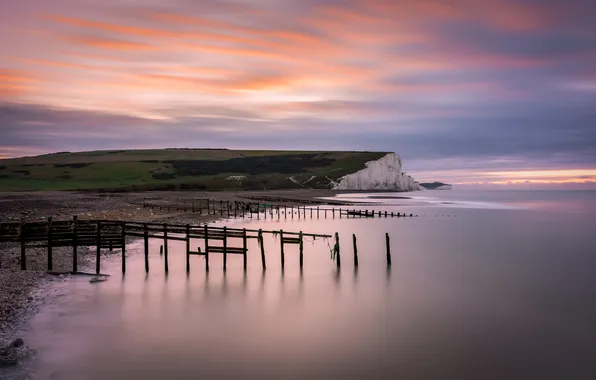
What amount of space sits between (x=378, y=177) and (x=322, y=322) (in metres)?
162

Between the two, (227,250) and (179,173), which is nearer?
(227,250)

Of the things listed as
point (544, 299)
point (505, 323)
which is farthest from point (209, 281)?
point (544, 299)

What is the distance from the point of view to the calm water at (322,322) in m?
15.2

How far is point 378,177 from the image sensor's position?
590ft

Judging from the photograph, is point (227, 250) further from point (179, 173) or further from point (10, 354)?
point (179, 173)

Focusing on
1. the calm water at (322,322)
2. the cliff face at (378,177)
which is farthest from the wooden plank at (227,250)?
the cliff face at (378,177)

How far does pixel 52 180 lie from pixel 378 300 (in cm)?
14458

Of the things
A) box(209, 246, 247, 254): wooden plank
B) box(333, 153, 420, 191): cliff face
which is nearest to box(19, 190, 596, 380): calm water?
box(209, 246, 247, 254): wooden plank

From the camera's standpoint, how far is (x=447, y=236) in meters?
53.2

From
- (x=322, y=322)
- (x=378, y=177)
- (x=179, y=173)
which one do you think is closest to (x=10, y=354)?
(x=322, y=322)

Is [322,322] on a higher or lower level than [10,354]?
lower

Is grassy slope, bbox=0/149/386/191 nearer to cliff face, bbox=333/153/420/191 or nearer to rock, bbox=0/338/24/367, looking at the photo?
cliff face, bbox=333/153/420/191

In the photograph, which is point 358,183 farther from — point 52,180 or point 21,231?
point 21,231

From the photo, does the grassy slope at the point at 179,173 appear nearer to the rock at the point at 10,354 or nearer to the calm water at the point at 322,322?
the calm water at the point at 322,322
